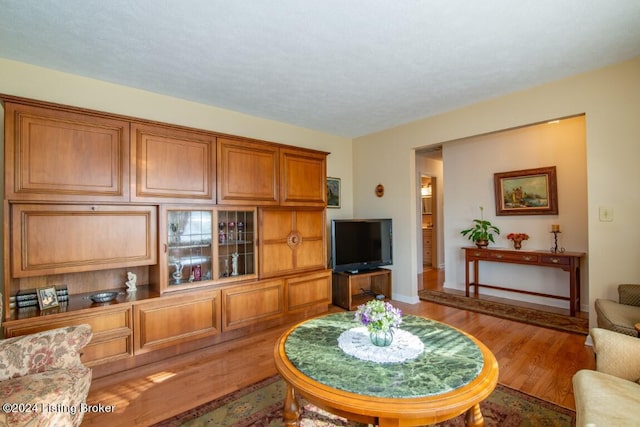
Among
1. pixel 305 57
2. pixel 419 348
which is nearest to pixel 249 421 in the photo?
pixel 419 348

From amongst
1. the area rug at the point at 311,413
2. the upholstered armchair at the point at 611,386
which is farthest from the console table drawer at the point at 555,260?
the upholstered armchair at the point at 611,386

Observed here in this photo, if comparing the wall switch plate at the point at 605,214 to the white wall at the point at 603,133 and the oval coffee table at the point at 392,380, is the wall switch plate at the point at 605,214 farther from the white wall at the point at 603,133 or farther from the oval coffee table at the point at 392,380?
→ the oval coffee table at the point at 392,380

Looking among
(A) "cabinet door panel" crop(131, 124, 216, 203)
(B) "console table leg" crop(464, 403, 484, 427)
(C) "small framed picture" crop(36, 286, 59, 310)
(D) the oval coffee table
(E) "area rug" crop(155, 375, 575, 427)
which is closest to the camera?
(D) the oval coffee table

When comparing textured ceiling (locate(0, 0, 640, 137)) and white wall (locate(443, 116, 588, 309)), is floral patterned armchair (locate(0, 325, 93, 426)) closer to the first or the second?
textured ceiling (locate(0, 0, 640, 137))

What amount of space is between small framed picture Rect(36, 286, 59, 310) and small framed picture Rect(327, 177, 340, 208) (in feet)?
10.7

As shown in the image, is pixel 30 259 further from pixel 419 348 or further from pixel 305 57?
pixel 419 348

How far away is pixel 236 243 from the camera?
10.6ft

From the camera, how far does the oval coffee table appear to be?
1.17 m

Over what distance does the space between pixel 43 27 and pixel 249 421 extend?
9.48 feet

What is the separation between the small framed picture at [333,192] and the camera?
4.61 m

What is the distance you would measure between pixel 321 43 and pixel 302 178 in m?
1.63

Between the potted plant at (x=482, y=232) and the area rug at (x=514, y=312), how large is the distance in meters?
0.85

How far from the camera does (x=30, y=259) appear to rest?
213 cm

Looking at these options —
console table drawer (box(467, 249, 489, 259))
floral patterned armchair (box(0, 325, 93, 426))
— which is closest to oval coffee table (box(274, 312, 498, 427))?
floral patterned armchair (box(0, 325, 93, 426))
